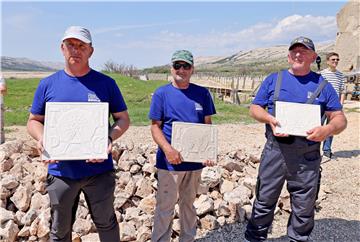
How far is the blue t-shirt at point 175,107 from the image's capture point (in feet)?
10.9

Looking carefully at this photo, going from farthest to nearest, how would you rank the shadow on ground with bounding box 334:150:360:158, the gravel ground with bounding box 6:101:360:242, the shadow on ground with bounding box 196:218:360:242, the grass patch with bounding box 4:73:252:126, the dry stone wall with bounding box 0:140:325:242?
the grass patch with bounding box 4:73:252:126 → the shadow on ground with bounding box 334:150:360:158 → the gravel ground with bounding box 6:101:360:242 → the shadow on ground with bounding box 196:218:360:242 → the dry stone wall with bounding box 0:140:325:242

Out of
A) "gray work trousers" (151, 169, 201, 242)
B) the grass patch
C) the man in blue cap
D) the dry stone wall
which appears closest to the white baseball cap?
"gray work trousers" (151, 169, 201, 242)

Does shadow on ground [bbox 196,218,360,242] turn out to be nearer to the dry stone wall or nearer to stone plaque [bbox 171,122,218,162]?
the dry stone wall

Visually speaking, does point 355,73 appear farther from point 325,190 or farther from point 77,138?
point 77,138

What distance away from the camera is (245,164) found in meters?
6.11

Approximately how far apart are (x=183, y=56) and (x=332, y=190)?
373 cm

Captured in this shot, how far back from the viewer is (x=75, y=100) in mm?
2826

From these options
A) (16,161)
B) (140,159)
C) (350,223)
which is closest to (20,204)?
(16,161)

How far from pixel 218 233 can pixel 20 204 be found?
7.51 feet

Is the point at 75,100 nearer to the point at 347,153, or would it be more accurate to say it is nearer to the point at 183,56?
the point at 183,56

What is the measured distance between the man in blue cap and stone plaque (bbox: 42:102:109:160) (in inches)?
57.4

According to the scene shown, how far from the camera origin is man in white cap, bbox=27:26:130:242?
109 inches

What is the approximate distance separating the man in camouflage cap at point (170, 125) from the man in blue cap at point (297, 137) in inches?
21.9

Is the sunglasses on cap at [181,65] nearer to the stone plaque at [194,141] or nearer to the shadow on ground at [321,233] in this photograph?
the stone plaque at [194,141]
